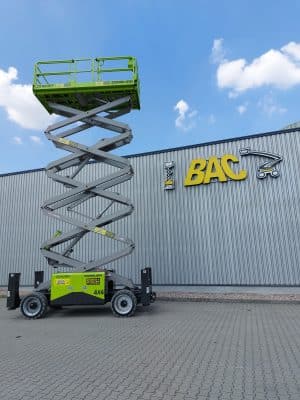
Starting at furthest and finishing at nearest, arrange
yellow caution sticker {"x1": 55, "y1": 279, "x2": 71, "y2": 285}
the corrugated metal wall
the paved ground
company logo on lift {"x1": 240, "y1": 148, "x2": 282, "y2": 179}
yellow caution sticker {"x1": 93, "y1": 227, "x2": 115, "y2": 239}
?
company logo on lift {"x1": 240, "y1": 148, "x2": 282, "y2": 179}, the corrugated metal wall, yellow caution sticker {"x1": 93, "y1": 227, "x2": 115, "y2": 239}, yellow caution sticker {"x1": 55, "y1": 279, "x2": 71, "y2": 285}, the paved ground

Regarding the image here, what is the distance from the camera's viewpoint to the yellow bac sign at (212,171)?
15.1 meters

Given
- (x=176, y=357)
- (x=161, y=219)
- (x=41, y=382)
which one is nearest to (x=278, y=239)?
(x=161, y=219)

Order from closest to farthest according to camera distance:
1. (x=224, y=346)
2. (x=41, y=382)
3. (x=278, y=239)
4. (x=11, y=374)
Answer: (x=41, y=382)
(x=11, y=374)
(x=224, y=346)
(x=278, y=239)

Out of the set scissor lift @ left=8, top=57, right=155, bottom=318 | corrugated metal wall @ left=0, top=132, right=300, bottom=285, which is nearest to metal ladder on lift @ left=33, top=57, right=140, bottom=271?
scissor lift @ left=8, top=57, right=155, bottom=318

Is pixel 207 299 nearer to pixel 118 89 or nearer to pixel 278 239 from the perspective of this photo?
pixel 278 239

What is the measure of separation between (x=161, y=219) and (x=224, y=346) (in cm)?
952

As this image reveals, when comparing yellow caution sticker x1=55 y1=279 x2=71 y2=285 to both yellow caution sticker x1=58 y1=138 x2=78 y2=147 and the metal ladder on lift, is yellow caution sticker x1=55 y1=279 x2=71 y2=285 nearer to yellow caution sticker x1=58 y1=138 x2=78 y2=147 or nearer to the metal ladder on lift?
the metal ladder on lift

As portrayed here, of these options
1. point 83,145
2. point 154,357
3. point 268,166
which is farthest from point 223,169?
point 154,357

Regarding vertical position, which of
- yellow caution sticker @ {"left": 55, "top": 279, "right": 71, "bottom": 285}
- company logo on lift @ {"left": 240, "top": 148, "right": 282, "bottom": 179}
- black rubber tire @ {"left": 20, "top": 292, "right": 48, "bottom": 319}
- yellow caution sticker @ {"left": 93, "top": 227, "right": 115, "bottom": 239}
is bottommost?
black rubber tire @ {"left": 20, "top": 292, "right": 48, "bottom": 319}

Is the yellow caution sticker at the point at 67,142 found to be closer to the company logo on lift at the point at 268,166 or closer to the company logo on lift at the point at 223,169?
the company logo on lift at the point at 223,169

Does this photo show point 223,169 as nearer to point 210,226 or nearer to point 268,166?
point 268,166

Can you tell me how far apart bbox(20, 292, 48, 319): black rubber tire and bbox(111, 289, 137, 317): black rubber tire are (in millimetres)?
2142

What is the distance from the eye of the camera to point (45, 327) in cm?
916

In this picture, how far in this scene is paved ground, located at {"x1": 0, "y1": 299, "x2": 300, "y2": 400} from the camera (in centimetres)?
463
